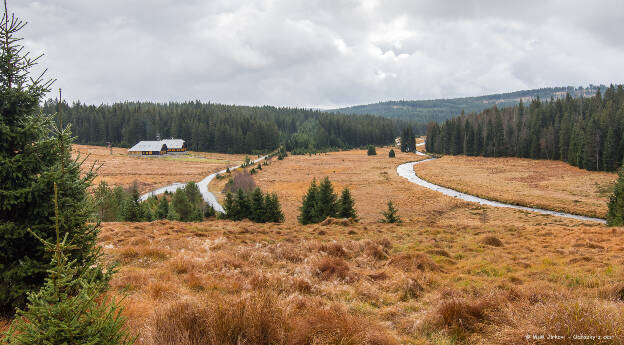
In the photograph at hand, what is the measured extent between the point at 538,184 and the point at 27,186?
64613mm

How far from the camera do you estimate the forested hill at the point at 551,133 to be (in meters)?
68.4

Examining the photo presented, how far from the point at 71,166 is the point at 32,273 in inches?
76.6

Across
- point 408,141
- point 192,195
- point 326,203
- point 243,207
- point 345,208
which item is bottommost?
point 345,208

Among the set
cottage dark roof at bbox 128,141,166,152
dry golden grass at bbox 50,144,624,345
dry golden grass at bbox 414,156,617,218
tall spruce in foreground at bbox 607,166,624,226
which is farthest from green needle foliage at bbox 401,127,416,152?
dry golden grass at bbox 50,144,624,345

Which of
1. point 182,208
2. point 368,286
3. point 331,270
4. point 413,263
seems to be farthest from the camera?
point 182,208

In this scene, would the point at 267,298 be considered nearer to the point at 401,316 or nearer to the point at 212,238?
the point at 401,316

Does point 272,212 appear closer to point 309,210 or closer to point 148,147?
point 309,210

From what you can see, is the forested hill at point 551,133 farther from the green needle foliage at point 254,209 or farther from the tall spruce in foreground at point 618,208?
the green needle foliage at point 254,209

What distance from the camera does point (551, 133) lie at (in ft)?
289

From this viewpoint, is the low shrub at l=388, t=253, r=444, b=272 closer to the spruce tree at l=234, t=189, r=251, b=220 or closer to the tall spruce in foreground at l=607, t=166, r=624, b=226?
the spruce tree at l=234, t=189, r=251, b=220

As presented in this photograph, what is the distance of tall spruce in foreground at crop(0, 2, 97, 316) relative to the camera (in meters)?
5.10

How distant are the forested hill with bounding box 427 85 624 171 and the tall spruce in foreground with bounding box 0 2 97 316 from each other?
89688 millimetres

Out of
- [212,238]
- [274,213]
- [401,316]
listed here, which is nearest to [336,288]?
[401,316]

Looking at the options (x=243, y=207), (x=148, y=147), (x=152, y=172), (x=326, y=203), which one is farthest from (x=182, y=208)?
(x=148, y=147)
